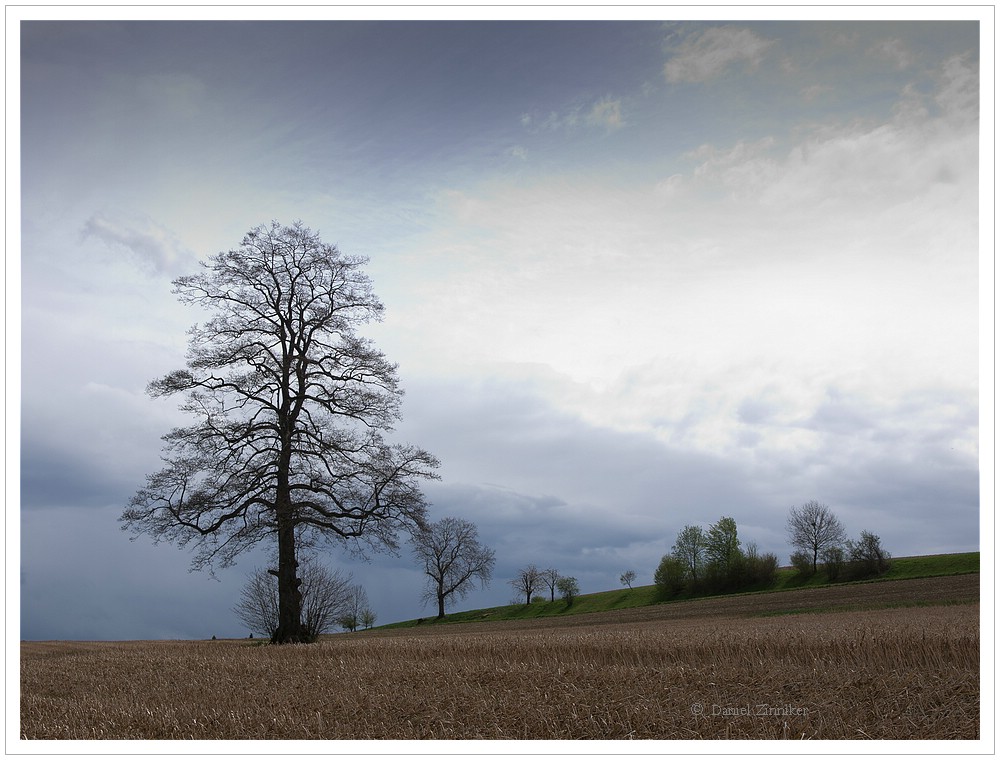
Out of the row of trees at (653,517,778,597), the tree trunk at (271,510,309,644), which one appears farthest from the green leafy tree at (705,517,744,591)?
the tree trunk at (271,510,309,644)

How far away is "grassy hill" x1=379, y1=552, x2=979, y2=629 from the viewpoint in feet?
173

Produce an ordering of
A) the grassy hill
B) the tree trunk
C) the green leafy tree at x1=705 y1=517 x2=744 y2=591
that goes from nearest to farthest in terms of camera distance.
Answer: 1. the tree trunk
2. the grassy hill
3. the green leafy tree at x1=705 y1=517 x2=744 y2=591

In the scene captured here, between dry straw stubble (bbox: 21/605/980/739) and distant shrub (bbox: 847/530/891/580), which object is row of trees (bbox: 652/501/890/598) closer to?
distant shrub (bbox: 847/530/891/580)

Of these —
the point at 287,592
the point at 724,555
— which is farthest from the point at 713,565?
the point at 287,592

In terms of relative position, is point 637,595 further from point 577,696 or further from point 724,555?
point 577,696

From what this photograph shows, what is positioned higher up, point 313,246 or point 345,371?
point 313,246

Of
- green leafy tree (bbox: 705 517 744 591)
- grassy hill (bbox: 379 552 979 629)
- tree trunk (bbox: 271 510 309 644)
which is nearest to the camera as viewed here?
tree trunk (bbox: 271 510 309 644)

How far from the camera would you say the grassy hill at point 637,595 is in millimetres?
52719

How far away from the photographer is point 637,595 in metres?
70.8
